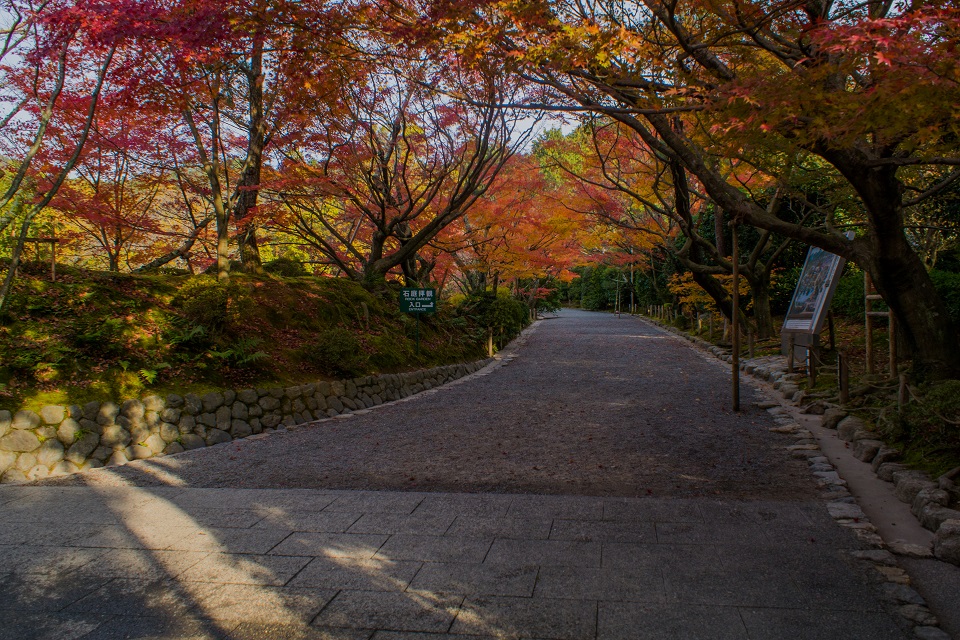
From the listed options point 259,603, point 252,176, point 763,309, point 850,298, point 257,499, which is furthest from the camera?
point 763,309

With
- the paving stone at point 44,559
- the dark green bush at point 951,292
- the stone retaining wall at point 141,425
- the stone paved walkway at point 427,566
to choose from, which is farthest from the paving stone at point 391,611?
the dark green bush at point 951,292

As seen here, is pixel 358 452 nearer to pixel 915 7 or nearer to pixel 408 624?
pixel 408 624

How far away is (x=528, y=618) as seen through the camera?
2.64 metres

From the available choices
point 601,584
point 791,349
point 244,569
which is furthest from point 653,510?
point 791,349

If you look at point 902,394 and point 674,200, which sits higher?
point 674,200

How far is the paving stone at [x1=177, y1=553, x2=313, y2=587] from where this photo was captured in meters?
3.08

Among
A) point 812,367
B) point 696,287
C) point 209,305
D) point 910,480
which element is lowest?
point 910,480

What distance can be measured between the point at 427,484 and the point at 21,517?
9.29 ft

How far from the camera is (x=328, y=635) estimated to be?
2.56 meters

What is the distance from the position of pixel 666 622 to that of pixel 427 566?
4.17 ft

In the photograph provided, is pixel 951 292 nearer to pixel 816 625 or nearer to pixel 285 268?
pixel 816 625

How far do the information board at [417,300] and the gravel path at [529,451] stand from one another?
2.01 meters

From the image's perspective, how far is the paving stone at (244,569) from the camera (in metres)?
3.08

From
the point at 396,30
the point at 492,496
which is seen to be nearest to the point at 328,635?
the point at 492,496
